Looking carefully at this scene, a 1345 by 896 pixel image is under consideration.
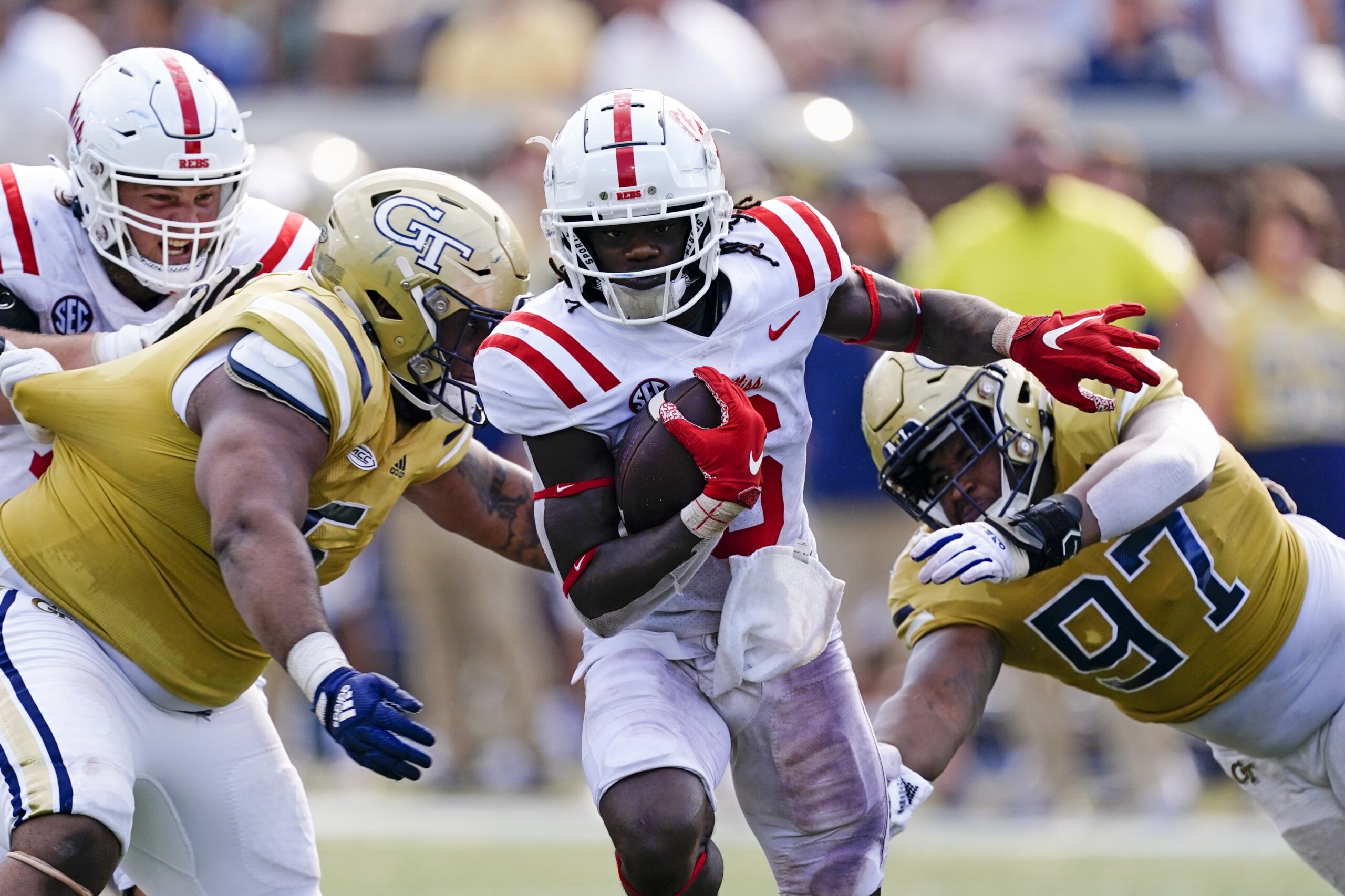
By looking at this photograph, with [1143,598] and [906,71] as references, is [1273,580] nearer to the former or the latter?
[1143,598]

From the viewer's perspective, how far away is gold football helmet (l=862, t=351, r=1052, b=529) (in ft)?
12.6

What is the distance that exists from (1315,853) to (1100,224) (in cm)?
320

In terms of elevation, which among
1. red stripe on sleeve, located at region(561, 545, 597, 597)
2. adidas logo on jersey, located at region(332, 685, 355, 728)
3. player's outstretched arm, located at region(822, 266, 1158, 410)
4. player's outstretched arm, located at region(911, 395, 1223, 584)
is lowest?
player's outstretched arm, located at region(911, 395, 1223, 584)

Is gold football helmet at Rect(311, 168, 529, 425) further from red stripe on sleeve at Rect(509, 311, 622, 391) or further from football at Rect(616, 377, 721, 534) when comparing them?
football at Rect(616, 377, 721, 534)

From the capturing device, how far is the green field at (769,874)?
218 inches

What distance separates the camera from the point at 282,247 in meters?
4.15

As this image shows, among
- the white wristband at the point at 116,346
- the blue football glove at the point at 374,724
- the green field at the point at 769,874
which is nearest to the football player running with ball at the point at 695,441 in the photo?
the blue football glove at the point at 374,724

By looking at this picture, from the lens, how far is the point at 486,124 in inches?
331

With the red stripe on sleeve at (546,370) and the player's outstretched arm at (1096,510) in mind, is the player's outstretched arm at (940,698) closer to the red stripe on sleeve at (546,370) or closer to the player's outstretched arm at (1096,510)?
the player's outstretched arm at (1096,510)

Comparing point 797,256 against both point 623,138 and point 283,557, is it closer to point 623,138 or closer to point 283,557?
point 623,138

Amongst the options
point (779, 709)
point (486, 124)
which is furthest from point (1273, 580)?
point (486, 124)

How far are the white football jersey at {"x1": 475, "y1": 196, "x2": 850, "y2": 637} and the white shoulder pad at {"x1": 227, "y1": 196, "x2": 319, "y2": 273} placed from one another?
0.84 metres

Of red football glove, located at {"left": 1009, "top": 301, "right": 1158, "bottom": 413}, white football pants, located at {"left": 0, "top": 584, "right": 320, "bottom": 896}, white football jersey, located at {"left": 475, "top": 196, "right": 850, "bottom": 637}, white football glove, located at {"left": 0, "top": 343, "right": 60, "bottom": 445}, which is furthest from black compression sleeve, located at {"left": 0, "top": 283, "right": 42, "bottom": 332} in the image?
red football glove, located at {"left": 1009, "top": 301, "right": 1158, "bottom": 413}

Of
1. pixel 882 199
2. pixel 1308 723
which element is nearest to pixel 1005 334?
pixel 1308 723
